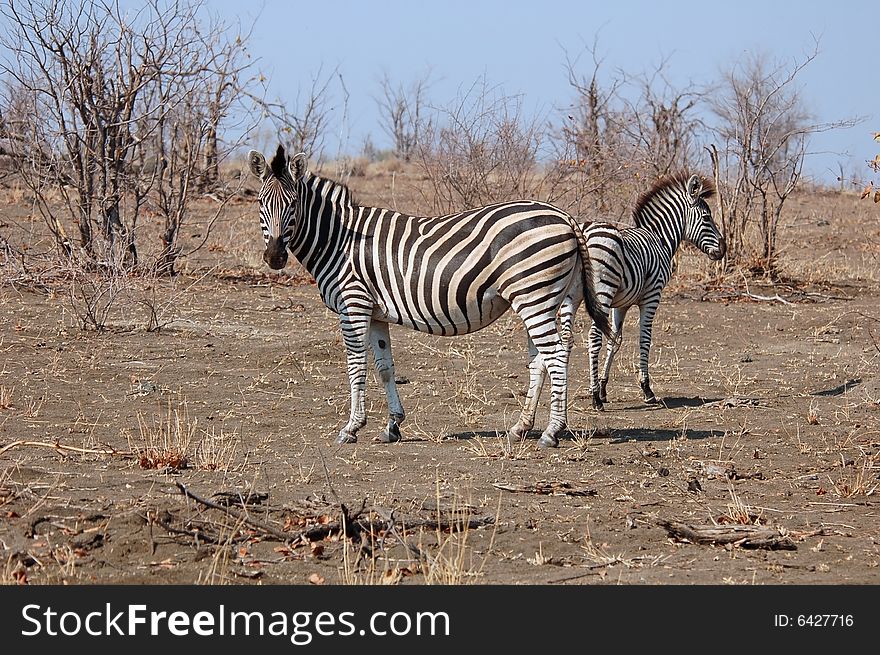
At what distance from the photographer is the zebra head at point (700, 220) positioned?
1166 cm

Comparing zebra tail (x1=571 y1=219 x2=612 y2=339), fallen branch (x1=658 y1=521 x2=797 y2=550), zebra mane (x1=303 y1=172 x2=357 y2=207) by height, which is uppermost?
zebra mane (x1=303 y1=172 x2=357 y2=207)

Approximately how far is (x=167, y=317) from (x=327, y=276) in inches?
202

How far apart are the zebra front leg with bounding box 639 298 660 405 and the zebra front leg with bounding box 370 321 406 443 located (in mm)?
2621

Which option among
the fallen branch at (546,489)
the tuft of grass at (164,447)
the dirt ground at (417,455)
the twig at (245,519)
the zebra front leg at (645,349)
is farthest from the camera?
the zebra front leg at (645,349)

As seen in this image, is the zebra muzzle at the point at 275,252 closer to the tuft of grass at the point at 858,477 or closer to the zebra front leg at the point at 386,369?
the zebra front leg at the point at 386,369

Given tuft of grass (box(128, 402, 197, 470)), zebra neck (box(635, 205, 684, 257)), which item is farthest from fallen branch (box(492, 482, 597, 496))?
zebra neck (box(635, 205, 684, 257))

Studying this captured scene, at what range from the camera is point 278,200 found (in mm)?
8570

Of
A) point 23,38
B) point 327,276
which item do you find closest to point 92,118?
point 23,38

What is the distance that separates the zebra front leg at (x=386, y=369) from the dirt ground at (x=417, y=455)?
0.86 feet

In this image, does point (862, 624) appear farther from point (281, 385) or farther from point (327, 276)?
point (281, 385)

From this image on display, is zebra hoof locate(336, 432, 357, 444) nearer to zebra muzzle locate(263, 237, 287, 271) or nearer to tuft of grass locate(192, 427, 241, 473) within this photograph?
tuft of grass locate(192, 427, 241, 473)

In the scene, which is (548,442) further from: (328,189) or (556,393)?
(328,189)

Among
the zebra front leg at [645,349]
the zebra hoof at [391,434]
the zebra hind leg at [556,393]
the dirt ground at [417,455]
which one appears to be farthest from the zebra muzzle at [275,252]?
the zebra front leg at [645,349]

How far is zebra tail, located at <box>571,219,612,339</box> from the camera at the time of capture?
8445 millimetres
